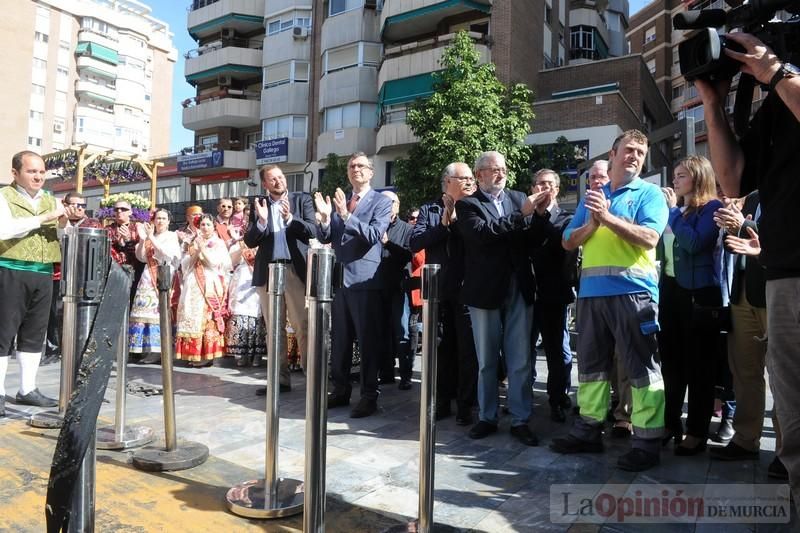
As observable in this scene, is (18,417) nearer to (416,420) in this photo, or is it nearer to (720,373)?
(416,420)

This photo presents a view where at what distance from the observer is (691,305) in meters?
3.85

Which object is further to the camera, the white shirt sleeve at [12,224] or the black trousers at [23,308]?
the black trousers at [23,308]

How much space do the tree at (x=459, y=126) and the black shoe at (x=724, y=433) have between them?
516 inches

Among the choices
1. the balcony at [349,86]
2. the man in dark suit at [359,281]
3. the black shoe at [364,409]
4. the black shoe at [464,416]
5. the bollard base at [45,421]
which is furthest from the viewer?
the balcony at [349,86]

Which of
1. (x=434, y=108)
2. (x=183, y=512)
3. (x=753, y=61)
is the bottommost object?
(x=183, y=512)

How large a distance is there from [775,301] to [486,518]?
1.61 meters

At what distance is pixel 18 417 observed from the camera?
176 inches

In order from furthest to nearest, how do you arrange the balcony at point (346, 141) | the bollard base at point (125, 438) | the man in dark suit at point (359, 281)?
the balcony at point (346, 141) < the man in dark suit at point (359, 281) < the bollard base at point (125, 438)

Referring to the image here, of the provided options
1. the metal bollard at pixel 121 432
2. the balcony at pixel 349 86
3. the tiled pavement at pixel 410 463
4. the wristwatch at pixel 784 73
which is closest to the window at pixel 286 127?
the balcony at pixel 349 86

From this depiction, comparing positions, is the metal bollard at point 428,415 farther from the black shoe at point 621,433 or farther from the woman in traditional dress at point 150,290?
the woman in traditional dress at point 150,290

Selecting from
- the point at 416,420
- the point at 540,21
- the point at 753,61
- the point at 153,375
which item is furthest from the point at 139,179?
the point at 753,61

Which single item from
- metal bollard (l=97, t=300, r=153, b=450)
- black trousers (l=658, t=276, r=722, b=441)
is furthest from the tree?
metal bollard (l=97, t=300, r=153, b=450)

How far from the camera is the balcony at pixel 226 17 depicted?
105 ft

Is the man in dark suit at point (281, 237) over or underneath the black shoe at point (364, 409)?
over
